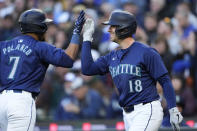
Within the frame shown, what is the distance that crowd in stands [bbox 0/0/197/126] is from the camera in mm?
9586

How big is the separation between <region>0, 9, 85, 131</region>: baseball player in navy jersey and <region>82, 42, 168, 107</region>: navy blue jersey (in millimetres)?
611

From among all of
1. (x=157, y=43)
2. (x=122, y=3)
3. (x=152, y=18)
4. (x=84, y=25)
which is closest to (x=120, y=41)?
(x=84, y=25)

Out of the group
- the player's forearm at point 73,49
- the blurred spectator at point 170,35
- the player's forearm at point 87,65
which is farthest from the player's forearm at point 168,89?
the blurred spectator at point 170,35

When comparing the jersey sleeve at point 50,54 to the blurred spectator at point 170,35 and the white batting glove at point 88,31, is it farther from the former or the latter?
the blurred spectator at point 170,35

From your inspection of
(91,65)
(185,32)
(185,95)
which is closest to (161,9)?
(185,32)

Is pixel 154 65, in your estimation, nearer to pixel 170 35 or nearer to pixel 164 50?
pixel 164 50

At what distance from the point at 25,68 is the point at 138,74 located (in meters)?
1.20

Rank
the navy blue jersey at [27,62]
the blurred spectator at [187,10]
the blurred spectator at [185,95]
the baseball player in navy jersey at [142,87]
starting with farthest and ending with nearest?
the blurred spectator at [187,10], the blurred spectator at [185,95], the navy blue jersey at [27,62], the baseball player in navy jersey at [142,87]

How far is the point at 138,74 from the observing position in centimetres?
597

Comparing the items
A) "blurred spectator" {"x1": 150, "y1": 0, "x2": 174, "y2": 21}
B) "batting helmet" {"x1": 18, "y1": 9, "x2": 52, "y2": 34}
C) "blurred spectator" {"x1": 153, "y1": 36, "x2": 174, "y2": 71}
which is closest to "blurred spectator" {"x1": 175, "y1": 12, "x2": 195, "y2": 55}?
"blurred spectator" {"x1": 153, "y1": 36, "x2": 174, "y2": 71}

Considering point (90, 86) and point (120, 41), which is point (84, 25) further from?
point (90, 86)

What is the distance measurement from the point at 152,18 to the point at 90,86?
5.73ft

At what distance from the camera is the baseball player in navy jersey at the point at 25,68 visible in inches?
233

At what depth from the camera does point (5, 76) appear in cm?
615
